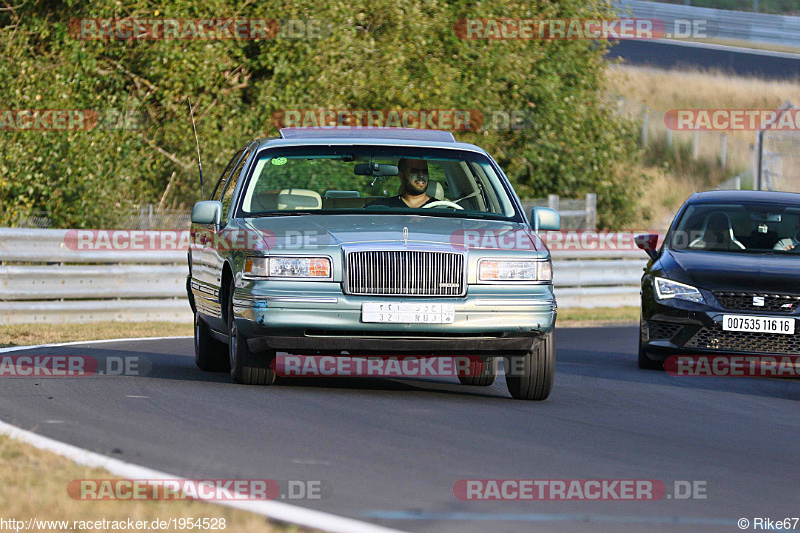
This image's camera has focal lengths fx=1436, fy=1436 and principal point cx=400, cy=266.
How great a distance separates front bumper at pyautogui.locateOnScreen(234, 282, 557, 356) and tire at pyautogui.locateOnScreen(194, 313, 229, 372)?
1.93 metres

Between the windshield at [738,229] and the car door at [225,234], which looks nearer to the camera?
the car door at [225,234]

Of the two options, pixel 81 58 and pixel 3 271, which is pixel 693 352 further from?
pixel 81 58

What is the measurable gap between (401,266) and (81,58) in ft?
51.8

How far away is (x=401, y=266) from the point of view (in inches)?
348

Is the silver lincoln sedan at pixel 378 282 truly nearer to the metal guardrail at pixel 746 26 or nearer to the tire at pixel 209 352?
the tire at pixel 209 352

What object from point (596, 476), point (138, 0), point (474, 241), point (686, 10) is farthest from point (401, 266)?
point (686, 10)

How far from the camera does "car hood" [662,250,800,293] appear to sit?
11953 mm

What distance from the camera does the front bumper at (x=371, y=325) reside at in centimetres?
877

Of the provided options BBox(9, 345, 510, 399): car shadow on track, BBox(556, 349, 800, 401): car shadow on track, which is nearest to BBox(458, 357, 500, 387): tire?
BBox(9, 345, 510, 399): car shadow on track
